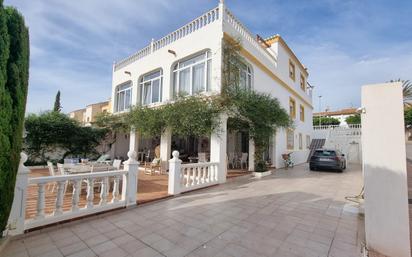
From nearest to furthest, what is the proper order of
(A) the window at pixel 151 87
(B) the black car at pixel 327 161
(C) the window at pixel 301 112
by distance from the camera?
(B) the black car at pixel 327 161, (A) the window at pixel 151 87, (C) the window at pixel 301 112

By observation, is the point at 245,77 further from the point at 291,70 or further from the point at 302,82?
the point at 302,82

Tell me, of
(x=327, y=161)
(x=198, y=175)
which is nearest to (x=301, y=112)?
(x=327, y=161)

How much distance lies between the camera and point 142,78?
13.8 meters

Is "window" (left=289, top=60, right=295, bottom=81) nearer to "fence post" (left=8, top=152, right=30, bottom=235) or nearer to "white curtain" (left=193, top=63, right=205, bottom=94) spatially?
"white curtain" (left=193, top=63, right=205, bottom=94)

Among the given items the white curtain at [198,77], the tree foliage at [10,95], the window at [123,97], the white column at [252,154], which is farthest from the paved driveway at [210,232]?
the window at [123,97]

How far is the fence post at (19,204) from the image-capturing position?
3256mm

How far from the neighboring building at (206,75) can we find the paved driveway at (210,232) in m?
3.75

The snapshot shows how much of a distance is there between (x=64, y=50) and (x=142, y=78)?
5137mm

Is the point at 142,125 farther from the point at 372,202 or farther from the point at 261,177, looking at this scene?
the point at 372,202

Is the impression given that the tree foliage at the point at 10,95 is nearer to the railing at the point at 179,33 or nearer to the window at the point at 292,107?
the railing at the point at 179,33

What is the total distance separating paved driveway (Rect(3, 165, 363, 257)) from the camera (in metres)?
3.02

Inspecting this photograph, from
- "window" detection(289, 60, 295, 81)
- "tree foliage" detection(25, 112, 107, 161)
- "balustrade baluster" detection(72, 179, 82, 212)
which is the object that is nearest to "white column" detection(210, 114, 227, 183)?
"balustrade baluster" detection(72, 179, 82, 212)

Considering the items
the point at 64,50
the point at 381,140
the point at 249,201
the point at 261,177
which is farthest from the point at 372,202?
the point at 64,50

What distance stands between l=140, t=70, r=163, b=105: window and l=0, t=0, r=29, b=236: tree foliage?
8834 millimetres
